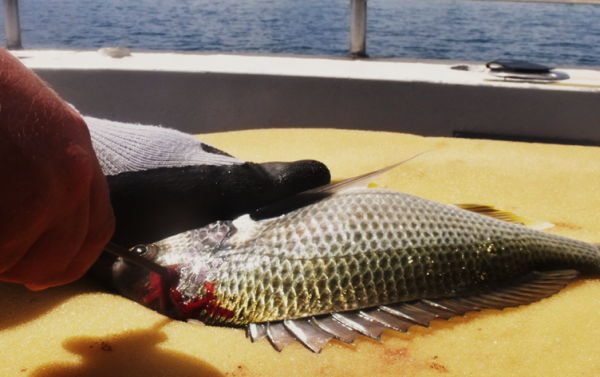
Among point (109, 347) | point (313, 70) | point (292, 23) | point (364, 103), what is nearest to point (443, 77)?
point (364, 103)

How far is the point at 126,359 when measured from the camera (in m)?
2.00

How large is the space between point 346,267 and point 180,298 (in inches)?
25.1

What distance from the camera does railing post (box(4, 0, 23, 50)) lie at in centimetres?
573

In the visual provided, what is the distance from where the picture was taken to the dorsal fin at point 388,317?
2.04 m

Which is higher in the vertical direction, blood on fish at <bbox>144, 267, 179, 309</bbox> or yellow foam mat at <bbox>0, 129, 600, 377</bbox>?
blood on fish at <bbox>144, 267, 179, 309</bbox>

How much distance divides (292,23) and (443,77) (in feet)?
115

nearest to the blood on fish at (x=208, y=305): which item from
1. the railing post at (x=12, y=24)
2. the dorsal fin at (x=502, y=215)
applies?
the dorsal fin at (x=502, y=215)

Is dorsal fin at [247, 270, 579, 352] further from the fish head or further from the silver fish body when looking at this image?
the fish head

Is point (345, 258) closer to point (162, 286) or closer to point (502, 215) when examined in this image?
point (162, 286)

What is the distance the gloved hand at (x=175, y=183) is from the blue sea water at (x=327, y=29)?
14460mm

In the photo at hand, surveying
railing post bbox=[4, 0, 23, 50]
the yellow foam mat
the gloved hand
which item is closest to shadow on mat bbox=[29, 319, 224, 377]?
the yellow foam mat

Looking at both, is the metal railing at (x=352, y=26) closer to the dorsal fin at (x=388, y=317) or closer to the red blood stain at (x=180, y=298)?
the dorsal fin at (x=388, y=317)

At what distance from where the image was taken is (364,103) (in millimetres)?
4840

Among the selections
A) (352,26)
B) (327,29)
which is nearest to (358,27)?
(352,26)
